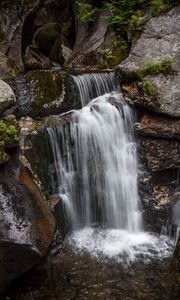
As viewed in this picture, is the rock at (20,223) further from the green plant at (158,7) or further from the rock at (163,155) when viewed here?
the green plant at (158,7)

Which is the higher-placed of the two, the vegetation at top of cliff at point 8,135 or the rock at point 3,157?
the vegetation at top of cliff at point 8,135

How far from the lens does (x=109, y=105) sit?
31.7 ft

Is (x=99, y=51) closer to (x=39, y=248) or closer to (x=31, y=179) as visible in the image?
(x=31, y=179)

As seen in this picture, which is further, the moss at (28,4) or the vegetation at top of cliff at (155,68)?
the moss at (28,4)

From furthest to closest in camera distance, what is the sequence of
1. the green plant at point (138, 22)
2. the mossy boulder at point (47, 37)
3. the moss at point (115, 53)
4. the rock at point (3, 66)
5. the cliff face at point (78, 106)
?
the mossy boulder at point (47, 37), the rock at point (3, 66), the moss at point (115, 53), the green plant at point (138, 22), the cliff face at point (78, 106)

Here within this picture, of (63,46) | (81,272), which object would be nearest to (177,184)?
(81,272)

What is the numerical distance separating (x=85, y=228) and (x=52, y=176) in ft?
4.76

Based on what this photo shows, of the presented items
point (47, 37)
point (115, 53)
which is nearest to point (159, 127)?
point (115, 53)

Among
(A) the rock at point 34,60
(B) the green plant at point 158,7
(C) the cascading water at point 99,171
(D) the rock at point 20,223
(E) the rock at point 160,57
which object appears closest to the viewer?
(D) the rock at point 20,223

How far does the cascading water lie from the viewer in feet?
29.7

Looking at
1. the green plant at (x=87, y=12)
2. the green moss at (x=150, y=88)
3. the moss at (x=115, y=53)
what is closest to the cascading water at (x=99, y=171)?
the green moss at (x=150, y=88)

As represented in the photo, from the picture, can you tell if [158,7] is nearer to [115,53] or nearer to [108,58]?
[115,53]

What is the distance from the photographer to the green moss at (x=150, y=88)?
9375mm

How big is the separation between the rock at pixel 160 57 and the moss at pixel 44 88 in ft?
5.45
